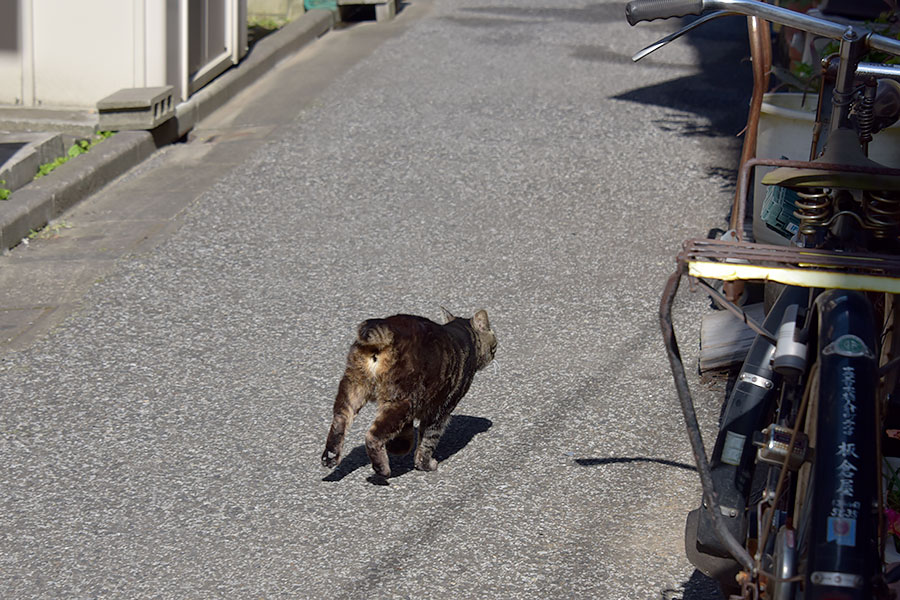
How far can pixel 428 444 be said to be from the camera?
424cm

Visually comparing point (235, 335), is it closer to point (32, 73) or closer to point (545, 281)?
point (545, 281)

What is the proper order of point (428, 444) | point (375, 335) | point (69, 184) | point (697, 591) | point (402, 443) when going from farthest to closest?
point (69, 184) < point (402, 443) < point (428, 444) < point (375, 335) < point (697, 591)

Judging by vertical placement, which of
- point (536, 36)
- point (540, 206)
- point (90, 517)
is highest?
point (536, 36)

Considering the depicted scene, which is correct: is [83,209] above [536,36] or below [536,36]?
below

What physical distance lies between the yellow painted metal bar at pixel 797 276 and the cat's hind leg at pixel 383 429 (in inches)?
71.9

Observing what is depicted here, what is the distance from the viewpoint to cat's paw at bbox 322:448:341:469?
3.99 m

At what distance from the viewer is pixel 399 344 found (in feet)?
12.9

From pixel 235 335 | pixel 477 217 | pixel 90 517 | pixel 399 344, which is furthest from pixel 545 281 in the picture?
pixel 90 517

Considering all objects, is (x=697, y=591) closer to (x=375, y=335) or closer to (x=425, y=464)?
(x=425, y=464)

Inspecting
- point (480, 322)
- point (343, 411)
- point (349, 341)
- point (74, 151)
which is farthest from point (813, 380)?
point (74, 151)

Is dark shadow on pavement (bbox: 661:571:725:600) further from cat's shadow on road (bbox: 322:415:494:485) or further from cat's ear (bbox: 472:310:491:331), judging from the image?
cat's ear (bbox: 472:310:491:331)

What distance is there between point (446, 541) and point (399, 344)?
27.9 inches

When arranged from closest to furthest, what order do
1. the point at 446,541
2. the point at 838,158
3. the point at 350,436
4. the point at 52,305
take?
1. the point at 838,158
2. the point at 446,541
3. the point at 350,436
4. the point at 52,305

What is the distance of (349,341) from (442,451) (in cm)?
118
